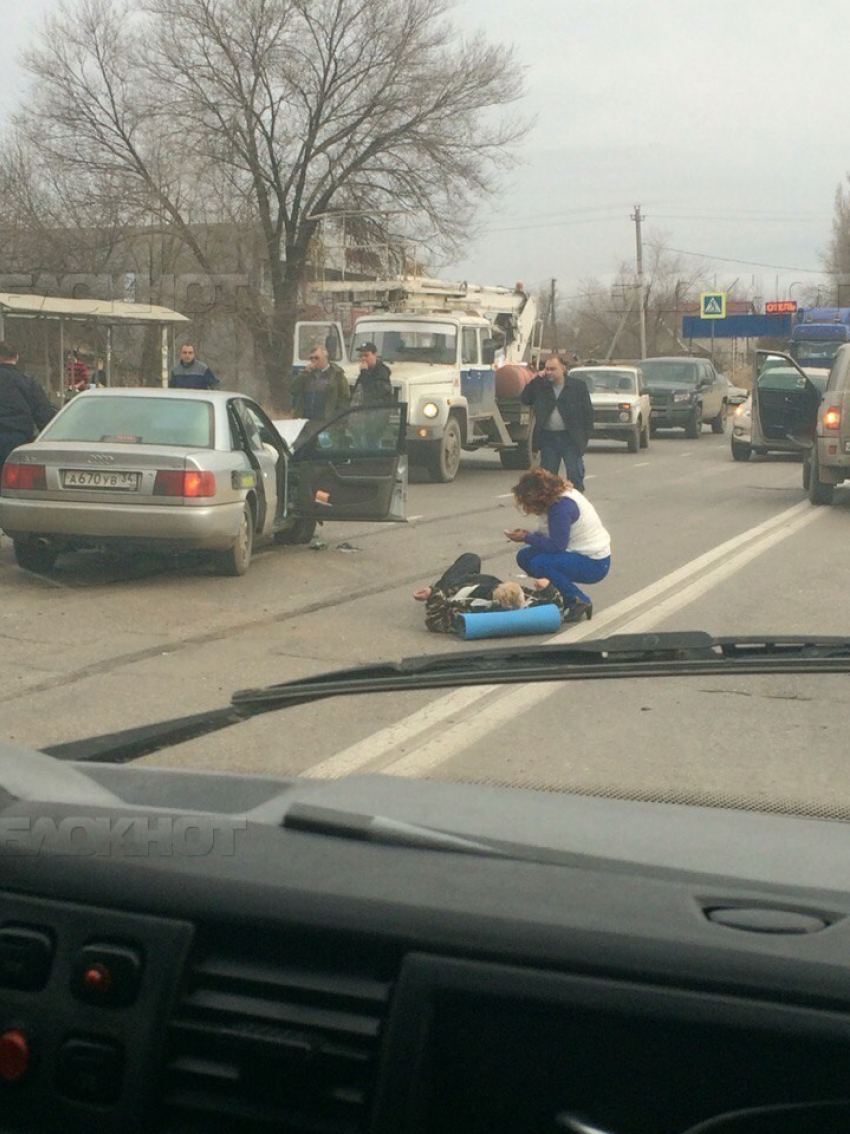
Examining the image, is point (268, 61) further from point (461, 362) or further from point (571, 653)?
point (571, 653)

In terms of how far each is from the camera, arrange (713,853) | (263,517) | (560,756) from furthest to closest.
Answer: (263,517) → (560,756) → (713,853)

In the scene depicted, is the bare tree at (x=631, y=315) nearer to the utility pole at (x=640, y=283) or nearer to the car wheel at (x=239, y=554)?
the utility pole at (x=640, y=283)

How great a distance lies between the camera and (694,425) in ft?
110

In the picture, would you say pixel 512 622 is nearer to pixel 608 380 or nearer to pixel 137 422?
pixel 137 422

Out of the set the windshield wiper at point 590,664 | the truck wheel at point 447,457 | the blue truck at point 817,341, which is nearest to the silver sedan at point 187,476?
the windshield wiper at point 590,664

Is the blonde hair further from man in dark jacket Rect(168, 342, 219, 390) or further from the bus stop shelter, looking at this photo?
the bus stop shelter

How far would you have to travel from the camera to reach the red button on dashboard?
5.19 feet

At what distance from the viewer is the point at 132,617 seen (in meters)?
9.45

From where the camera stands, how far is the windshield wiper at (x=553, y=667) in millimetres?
3209

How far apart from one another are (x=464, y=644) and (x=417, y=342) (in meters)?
13.8

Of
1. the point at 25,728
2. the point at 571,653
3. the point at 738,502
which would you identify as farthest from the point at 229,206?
the point at 571,653

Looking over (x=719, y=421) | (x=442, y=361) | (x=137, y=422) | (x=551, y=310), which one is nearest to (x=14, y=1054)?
(x=137, y=422)

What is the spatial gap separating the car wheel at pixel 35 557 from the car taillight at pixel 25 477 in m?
0.51

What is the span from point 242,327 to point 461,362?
19950 millimetres
